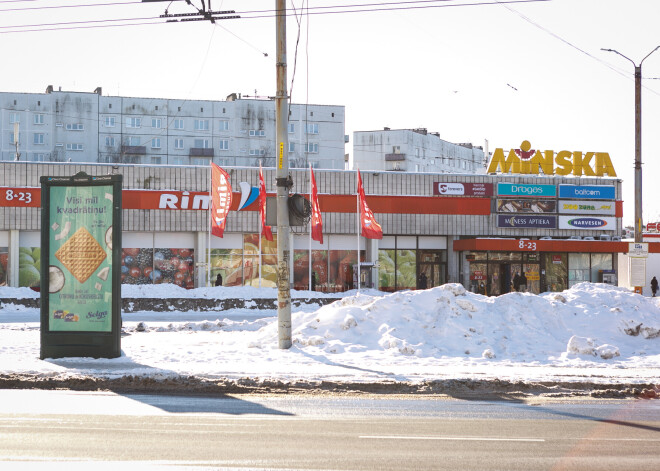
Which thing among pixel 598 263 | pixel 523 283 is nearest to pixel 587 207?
pixel 598 263

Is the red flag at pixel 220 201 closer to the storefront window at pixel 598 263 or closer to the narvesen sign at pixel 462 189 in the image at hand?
the narvesen sign at pixel 462 189

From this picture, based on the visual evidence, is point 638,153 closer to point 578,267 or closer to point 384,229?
point 384,229

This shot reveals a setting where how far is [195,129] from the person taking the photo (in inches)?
3091

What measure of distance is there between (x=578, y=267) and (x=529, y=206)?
4.58m

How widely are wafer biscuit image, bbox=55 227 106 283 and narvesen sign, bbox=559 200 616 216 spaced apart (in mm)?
36751

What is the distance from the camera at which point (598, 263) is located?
47.2 metres

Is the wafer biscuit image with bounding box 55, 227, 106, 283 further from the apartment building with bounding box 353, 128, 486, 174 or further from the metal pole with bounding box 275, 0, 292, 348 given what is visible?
the apartment building with bounding box 353, 128, 486, 174

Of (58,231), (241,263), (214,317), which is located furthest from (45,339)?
(241,263)

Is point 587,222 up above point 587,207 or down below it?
below

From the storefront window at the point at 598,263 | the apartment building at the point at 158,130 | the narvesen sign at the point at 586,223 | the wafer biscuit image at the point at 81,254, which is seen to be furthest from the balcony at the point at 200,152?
the wafer biscuit image at the point at 81,254

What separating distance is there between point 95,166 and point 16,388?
103 feet

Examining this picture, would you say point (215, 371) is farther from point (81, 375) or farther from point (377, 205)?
point (377, 205)

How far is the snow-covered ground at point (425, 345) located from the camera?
13.5 meters

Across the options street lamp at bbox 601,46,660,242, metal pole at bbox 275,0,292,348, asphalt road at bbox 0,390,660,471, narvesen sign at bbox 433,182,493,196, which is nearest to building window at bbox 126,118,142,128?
narvesen sign at bbox 433,182,493,196
